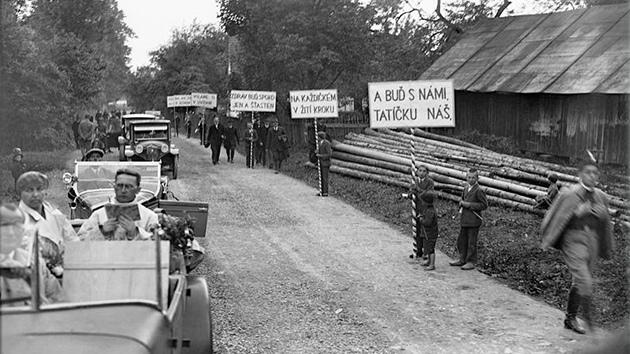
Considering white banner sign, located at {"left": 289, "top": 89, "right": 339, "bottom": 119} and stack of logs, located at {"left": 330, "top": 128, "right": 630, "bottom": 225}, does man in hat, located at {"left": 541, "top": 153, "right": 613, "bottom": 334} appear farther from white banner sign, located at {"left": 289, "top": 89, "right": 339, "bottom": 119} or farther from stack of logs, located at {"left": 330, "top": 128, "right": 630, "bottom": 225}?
white banner sign, located at {"left": 289, "top": 89, "right": 339, "bottom": 119}

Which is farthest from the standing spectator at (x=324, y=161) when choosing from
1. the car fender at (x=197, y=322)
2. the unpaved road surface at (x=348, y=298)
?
the car fender at (x=197, y=322)

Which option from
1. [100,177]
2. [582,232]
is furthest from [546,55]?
[582,232]

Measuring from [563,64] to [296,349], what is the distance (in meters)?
19.6

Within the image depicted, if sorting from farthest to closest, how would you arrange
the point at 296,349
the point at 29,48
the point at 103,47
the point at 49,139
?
the point at 103,47
the point at 49,139
the point at 29,48
the point at 296,349

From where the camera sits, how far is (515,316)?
9758mm

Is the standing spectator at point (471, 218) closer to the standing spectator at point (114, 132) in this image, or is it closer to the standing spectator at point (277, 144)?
the standing spectator at point (277, 144)

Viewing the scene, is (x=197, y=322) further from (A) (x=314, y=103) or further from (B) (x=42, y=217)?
(A) (x=314, y=103)

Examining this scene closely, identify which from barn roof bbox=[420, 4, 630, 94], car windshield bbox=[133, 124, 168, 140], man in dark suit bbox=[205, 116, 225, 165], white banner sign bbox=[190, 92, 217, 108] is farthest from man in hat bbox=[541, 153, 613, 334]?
white banner sign bbox=[190, 92, 217, 108]

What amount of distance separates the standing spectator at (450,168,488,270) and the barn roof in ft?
35.8

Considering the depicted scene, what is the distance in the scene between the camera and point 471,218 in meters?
12.3

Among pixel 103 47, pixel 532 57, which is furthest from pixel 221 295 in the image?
pixel 103 47

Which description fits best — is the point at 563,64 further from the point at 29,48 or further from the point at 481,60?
the point at 29,48

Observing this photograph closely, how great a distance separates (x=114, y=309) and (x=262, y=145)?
967 inches

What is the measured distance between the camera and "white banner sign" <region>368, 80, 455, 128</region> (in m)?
14.0
